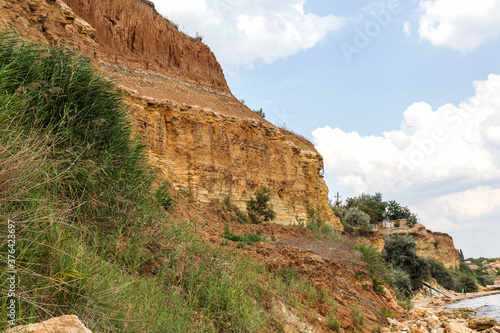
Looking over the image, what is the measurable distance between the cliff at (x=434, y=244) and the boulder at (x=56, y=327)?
3508cm

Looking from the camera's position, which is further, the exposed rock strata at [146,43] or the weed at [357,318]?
the exposed rock strata at [146,43]

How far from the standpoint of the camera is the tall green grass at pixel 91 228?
2.91 metres

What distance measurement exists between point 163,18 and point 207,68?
4842 mm

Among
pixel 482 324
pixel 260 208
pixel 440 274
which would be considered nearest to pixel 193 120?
pixel 260 208

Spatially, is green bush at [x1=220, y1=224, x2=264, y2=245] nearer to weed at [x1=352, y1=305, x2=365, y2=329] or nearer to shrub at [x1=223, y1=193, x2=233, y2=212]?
weed at [x1=352, y1=305, x2=365, y2=329]

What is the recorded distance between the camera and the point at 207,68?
91.3ft

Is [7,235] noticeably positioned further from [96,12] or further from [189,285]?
[96,12]

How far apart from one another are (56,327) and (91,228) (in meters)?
2.58

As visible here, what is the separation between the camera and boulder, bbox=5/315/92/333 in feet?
7.24

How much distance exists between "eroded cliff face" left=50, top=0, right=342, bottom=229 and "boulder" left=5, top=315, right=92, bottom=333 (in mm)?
14066

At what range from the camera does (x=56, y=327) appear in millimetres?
2256

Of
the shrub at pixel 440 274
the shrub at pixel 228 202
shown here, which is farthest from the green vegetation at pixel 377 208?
the shrub at pixel 228 202

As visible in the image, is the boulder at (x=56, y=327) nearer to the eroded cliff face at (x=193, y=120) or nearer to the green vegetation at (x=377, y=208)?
the eroded cliff face at (x=193, y=120)

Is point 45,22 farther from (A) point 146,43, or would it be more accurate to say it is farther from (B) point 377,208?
(B) point 377,208
